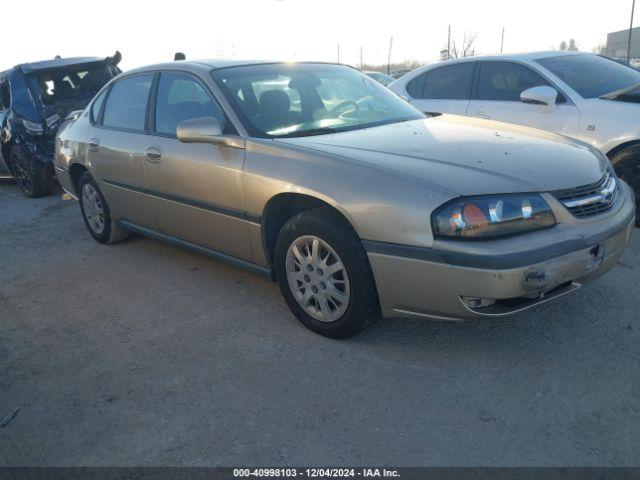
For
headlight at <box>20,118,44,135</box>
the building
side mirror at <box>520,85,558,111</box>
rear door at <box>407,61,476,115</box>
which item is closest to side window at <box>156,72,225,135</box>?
rear door at <box>407,61,476,115</box>

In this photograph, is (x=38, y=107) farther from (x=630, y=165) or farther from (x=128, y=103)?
(x=630, y=165)

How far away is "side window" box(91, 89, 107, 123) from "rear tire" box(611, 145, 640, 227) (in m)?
4.30

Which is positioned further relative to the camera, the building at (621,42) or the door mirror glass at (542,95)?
the building at (621,42)

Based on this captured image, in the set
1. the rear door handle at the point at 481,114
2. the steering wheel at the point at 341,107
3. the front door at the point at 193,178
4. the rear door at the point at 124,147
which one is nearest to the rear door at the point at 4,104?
the rear door at the point at 124,147

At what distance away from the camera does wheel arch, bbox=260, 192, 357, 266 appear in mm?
3248

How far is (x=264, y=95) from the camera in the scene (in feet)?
12.3

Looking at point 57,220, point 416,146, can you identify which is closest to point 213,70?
point 416,146

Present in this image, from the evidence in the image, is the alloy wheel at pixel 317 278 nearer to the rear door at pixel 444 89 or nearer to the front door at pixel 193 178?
the front door at pixel 193 178

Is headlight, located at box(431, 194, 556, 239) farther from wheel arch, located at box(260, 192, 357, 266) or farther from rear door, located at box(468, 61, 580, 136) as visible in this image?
rear door, located at box(468, 61, 580, 136)

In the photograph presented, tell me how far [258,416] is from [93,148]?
315 cm

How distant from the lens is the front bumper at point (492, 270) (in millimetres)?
2572

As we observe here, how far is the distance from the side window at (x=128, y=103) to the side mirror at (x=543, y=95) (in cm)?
317

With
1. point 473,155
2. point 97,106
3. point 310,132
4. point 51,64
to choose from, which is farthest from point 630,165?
point 51,64

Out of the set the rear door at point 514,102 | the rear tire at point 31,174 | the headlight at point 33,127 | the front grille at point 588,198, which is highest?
the rear door at point 514,102
